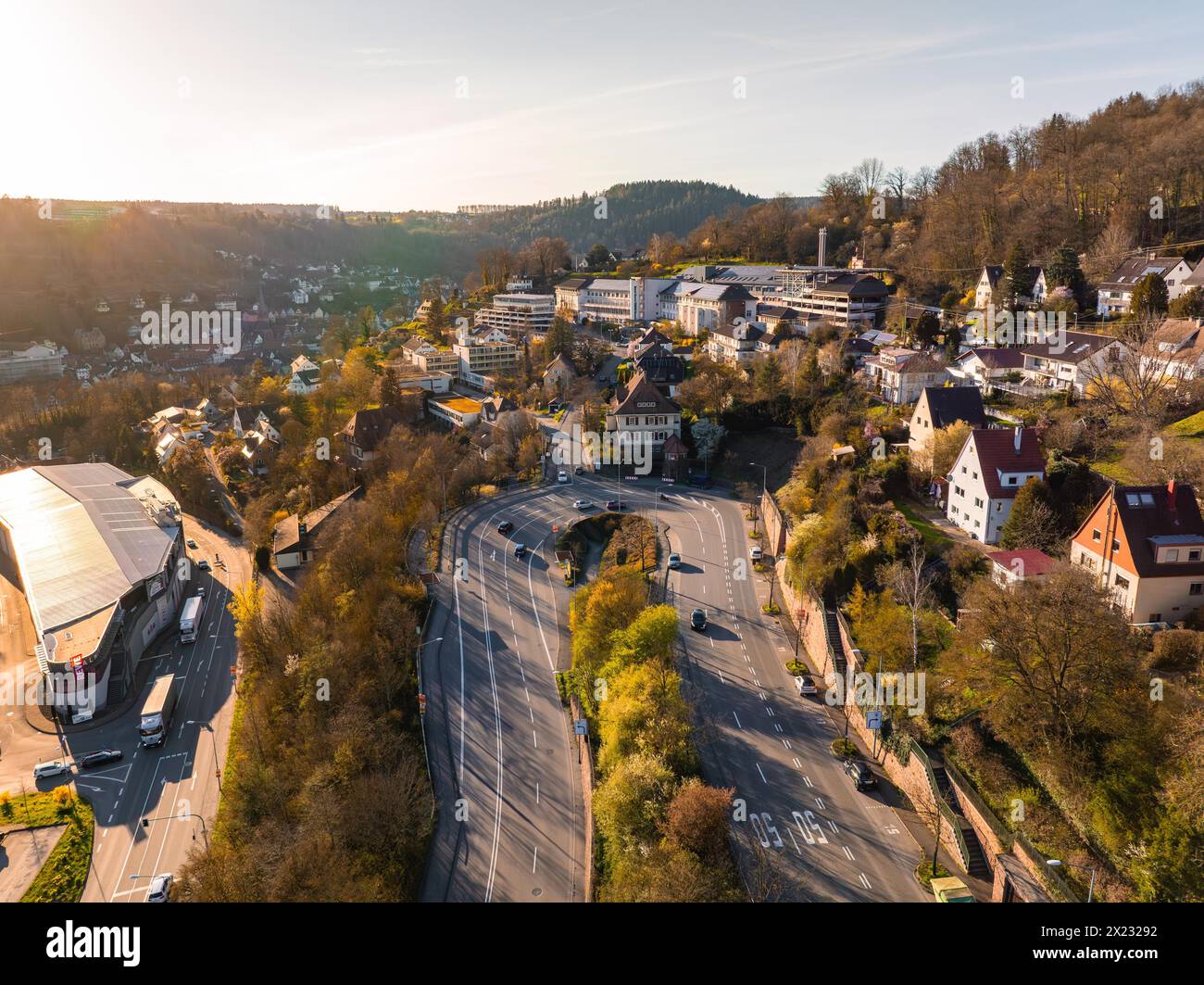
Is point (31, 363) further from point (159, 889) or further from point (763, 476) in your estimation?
point (159, 889)

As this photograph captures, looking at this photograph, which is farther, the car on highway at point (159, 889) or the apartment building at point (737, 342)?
the apartment building at point (737, 342)

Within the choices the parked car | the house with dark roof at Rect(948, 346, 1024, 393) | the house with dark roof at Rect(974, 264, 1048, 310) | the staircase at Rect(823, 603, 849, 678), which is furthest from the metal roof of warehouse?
the house with dark roof at Rect(974, 264, 1048, 310)

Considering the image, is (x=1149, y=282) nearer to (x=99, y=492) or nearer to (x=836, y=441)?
(x=836, y=441)

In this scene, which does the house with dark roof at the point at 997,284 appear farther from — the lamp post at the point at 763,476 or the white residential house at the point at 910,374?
the lamp post at the point at 763,476

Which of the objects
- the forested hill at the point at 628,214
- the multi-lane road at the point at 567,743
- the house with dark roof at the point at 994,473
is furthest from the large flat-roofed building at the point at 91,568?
the forested hill at the point at 628,214

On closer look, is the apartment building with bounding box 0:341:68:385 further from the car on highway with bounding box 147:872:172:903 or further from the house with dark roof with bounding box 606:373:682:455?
the car on highway with bounding box 147:872:172:903

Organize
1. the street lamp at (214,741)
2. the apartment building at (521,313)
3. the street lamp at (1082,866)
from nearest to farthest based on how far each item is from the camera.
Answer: the street lamp at (1082,866) → the street lamp at (214,741) → the apartment building at (521,313)
